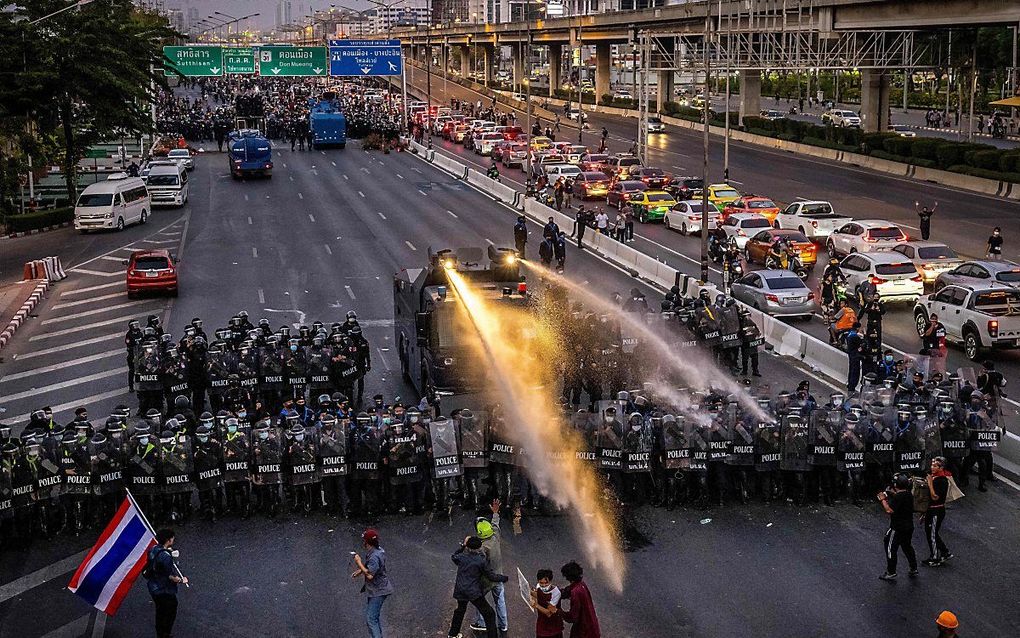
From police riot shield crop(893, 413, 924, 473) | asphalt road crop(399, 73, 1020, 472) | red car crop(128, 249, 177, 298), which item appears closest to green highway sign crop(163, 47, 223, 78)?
asphalt road crop(399, 73, 1020, 472)

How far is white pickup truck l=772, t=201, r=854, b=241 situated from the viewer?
44569 mm

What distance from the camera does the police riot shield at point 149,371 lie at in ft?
76.8

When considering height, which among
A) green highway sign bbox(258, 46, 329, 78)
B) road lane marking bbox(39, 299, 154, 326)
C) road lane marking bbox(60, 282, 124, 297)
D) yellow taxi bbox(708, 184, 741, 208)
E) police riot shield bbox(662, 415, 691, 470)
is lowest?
road lane marking bbox(39, 299, 154, 326)

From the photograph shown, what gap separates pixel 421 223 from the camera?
51406mm

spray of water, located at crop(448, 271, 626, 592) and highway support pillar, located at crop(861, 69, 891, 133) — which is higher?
highway support pillar, located at crop(861, 69, 891, 133)

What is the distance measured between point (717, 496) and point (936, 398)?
377cm

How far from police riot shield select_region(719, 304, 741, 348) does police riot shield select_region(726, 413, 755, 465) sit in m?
7.80

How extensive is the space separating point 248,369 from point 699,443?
9.07 metres

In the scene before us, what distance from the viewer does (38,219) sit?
52.8 m

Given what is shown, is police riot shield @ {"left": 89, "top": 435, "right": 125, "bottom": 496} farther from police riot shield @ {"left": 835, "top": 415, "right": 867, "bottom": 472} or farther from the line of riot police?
police riot shield @ {"left": 835, "top": 415, "right": 867, "bottom": 472}

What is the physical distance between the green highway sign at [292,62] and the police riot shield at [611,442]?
3203 inches

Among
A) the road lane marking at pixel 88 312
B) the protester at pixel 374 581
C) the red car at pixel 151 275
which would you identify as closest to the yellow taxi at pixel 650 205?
the red car at pixel 151 275

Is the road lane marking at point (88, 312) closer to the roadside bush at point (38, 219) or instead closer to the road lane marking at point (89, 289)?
the road lane marking at point (89, 289)

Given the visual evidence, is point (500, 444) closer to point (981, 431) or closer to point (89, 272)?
point (981, 431)
